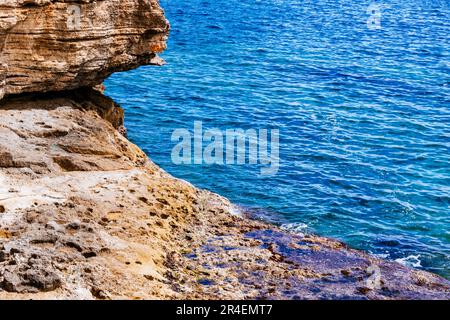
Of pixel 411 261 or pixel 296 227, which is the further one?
pixel 296 227

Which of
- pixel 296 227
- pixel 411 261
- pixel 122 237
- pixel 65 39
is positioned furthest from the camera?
pixel 296 227

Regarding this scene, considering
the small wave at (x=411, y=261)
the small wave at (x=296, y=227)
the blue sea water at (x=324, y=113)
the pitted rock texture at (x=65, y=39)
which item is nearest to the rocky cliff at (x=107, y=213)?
the pitted rock texture at (x=65, y=39)

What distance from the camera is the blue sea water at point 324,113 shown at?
96.1ft

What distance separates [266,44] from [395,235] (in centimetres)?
3388

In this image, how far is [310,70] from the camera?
169 feet

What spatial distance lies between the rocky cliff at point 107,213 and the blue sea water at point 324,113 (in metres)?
3.24

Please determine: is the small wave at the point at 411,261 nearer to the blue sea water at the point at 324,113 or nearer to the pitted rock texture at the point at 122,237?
the blue sea water at the point at 324,113

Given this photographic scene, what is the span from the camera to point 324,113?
1660 inches

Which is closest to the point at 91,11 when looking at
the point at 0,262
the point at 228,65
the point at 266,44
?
the point at 0,262

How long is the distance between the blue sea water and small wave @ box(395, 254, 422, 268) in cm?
8

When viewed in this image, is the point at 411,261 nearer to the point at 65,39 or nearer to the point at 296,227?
the point at 296,227

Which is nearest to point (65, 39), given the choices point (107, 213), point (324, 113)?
point (107, 213)

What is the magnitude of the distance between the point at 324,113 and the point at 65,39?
2053cm
